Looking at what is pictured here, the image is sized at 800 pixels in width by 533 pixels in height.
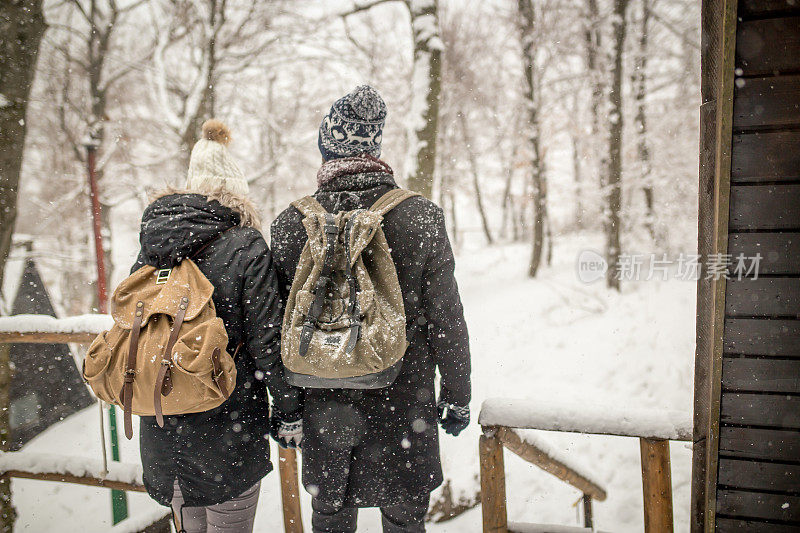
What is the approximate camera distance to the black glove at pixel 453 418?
5.82 feet

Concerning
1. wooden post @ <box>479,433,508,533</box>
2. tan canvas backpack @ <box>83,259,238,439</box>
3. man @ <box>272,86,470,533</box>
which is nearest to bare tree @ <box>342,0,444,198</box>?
man @ <box>272,86,470,533</box>

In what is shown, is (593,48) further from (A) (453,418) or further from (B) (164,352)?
(B) (164,352)

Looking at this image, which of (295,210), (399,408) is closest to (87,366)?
(295,210)

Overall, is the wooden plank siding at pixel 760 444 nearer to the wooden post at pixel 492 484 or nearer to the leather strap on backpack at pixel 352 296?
the wooden post at pixel 492 484

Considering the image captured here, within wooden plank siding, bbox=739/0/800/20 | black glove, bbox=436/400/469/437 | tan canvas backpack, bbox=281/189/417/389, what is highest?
wooden plank siding, bbox=739/0/800/20

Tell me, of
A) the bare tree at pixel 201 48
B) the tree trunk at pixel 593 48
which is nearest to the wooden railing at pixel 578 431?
the bare tree at pixel 201 48

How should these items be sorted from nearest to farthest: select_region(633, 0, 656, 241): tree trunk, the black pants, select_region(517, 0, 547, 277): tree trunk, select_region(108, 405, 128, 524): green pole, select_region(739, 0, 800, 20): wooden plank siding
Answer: select_region(739, 0, 800, 20): wooden plank siding
the black pants
select_region(108, 405, 128, 524): green pole
select_region(633, 0, 656, 241): tree trunk
select_region(517, 0, 547, 277): tree trunk

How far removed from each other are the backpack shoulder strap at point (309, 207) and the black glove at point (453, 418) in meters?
0.91

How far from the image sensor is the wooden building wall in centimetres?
145

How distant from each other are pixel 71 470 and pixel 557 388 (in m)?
5.72

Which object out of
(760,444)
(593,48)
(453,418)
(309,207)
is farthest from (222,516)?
(593,48)

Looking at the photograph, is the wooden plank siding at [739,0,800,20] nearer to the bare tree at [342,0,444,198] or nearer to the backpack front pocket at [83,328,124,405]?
the backpack front pocket at [83,328,124,405]

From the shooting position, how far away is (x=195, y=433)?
5.62ft

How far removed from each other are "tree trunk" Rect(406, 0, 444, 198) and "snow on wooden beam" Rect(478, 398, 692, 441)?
8.17ft
